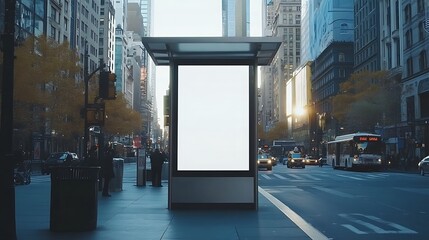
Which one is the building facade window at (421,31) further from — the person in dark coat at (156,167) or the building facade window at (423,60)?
the person in dark coat at (156,167)

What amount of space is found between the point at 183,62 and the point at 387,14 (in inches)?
2756

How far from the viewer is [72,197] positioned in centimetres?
1000

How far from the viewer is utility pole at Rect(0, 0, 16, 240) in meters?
8.26

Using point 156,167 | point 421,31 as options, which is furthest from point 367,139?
point 156,167

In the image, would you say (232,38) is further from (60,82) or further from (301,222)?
(60,82)

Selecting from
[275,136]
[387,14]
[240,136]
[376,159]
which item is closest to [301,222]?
[240,136]

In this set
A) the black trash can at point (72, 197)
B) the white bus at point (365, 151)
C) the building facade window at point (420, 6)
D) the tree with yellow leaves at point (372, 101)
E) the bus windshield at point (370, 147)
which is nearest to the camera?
the black trash can at point (72, 197)

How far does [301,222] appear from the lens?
39.5 ft

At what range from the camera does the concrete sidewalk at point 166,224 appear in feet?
32.3

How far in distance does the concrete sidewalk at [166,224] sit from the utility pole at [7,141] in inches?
49.7

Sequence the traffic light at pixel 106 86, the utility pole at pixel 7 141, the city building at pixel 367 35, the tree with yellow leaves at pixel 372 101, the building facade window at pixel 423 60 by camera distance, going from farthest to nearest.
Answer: the city building at pixel 367 35 → the tree with yellow leaves at pixel 372 101 → the building facade window at pixel 423 60 → the traffic light at pixel 106 86 → the utility pole at pixel 7 141

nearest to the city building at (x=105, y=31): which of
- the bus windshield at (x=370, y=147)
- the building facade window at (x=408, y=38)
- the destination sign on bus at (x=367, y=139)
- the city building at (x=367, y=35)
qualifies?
the city building at (x=367, y=35)

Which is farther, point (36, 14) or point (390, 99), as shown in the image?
point (390, 99)

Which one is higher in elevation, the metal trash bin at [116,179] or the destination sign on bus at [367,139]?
the destination sign on bus at [367,139]
